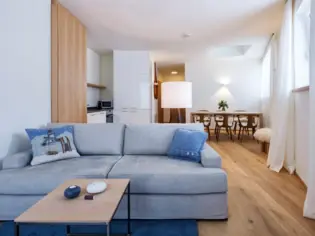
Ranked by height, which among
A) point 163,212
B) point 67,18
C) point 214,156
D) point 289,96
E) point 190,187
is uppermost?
point 67,18

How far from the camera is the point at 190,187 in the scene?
81.8 inches

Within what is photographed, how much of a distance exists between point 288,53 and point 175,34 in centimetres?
239

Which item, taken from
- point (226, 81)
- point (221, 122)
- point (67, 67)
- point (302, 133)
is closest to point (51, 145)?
point (67, 67)

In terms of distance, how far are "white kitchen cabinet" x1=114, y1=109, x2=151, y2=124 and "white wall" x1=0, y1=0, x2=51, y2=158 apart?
3.00 meters

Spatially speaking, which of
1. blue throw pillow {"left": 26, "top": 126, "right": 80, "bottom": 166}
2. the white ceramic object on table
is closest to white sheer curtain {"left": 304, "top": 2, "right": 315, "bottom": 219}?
the white ceramic object on table

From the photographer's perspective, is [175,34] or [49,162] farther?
[175,34]

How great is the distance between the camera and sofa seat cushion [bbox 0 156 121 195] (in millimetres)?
2055

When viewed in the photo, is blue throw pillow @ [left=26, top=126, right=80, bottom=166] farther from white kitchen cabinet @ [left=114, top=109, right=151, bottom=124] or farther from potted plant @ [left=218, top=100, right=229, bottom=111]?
potted plant @ [left=218, top=100, right=229, bottom=111]

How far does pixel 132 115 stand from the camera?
6.45 metres

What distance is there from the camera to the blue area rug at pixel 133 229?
190cm

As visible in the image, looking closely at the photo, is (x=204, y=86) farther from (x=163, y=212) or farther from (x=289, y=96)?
(x=163, y=212)

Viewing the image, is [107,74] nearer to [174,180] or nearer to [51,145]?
[51,145]

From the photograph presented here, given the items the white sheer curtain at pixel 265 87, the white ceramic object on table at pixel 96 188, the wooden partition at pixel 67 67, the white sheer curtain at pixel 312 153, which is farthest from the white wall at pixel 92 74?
the white sheer curtain at pixel 265 87

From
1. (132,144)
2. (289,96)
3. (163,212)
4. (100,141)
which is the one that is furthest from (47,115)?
(289,96)
